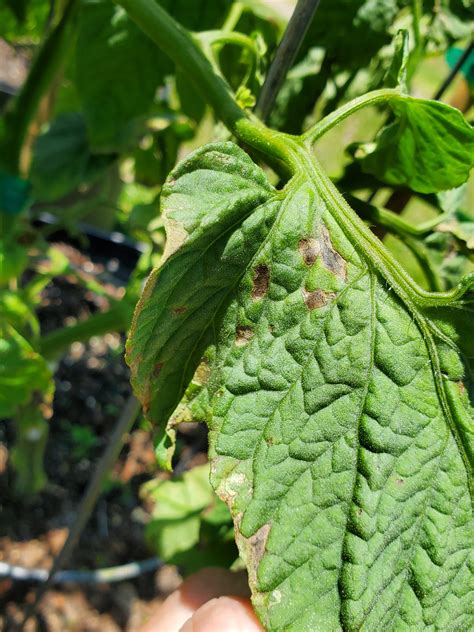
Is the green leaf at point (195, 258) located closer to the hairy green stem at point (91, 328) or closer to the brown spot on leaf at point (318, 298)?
the brown spot on leaf at point (318, 298)

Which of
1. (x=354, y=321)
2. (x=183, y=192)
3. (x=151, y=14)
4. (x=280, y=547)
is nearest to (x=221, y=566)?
(x=280, y=547)

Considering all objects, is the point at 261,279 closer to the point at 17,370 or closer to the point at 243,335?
the point at 243,335

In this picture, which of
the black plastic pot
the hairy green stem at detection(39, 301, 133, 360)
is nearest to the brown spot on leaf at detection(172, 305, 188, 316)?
the hairy green stem at detection(39, 301, 133, 360)

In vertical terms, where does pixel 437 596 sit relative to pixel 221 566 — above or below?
above

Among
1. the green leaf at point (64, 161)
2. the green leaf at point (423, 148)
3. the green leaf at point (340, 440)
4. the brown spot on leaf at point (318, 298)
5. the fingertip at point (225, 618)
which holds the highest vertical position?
the green leaf at point (423, 148)

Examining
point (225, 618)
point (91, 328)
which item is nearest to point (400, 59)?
point (225, 618)

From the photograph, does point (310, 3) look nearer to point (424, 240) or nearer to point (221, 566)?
point (424, 240)

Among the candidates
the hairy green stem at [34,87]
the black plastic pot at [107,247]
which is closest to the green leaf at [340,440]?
the hairy green stem at [34,87]
